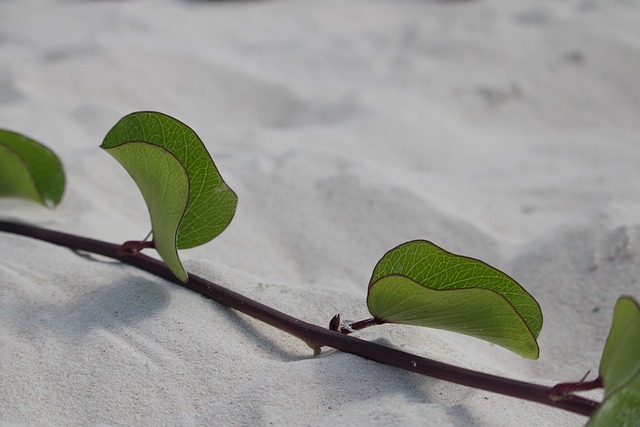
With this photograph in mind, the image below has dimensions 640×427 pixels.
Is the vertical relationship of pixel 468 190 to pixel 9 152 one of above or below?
below

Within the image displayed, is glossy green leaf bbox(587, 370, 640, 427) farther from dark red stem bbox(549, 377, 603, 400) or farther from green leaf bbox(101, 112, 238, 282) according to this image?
green leaf bbox(101, 112, 238, 282)

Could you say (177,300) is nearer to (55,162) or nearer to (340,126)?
(55,162)

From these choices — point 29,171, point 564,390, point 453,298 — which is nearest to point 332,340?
point 453,298

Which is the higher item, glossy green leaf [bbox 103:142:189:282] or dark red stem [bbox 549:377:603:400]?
glossy green leaf [bbox 103:142:189:282]

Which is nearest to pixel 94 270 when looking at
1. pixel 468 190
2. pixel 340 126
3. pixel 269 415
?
pixel 269 415

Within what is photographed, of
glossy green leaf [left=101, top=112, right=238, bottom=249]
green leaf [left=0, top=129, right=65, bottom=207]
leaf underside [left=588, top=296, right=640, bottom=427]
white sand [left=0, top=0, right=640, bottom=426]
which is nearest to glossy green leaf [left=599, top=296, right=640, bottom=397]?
leaf underside [left=588, top=296, right=640, bottom=427]

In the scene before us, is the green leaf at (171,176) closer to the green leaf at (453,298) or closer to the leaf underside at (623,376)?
the green leaf at (453,298)

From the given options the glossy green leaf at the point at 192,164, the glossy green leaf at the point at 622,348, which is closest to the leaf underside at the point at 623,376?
the glossy green leaf at the point at 622,348
